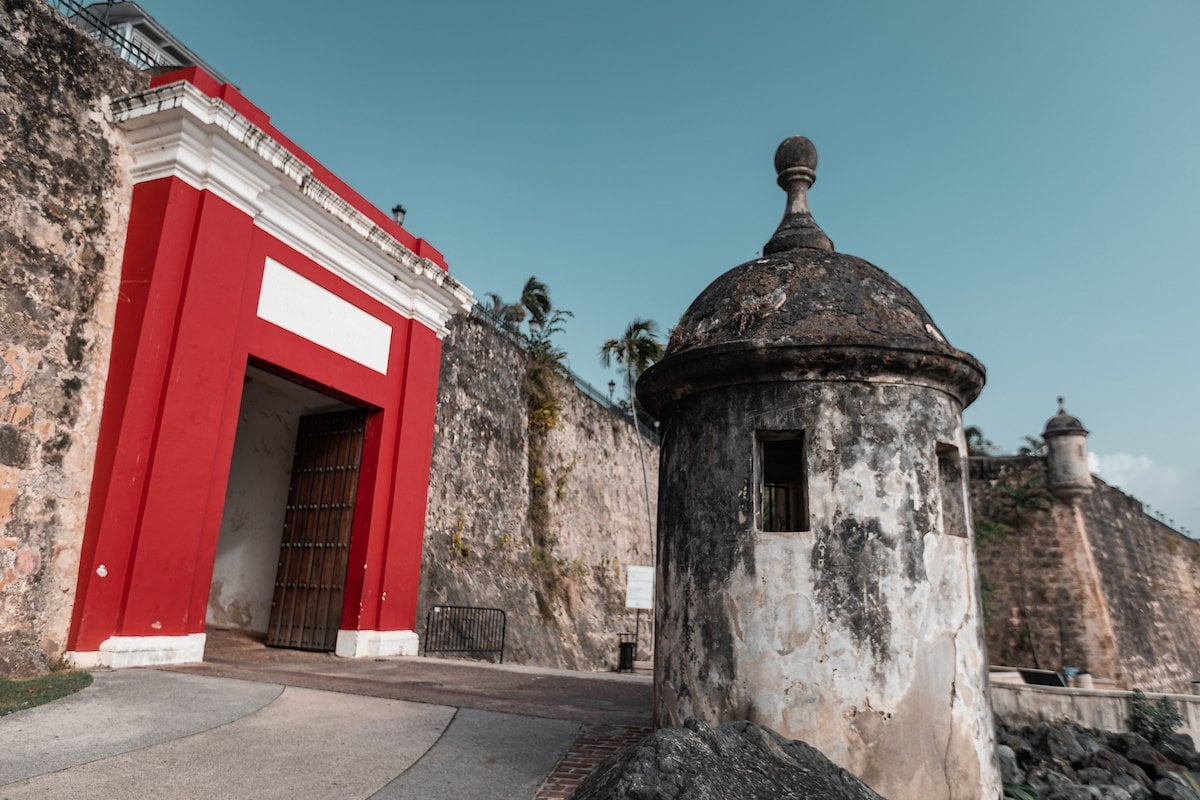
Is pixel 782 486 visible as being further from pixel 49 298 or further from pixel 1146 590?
pixel 1146 590

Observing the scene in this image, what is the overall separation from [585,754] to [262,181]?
660 cm

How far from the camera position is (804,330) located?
3473 millimetres

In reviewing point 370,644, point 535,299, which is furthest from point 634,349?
point 370,644

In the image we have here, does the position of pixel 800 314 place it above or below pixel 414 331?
below

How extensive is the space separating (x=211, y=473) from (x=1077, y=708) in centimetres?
913

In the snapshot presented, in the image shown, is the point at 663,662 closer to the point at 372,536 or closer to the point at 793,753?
the point at 793,753

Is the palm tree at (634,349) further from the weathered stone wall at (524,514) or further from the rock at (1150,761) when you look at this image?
the rock at (1150,761)

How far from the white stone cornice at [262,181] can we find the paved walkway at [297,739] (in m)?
4.52

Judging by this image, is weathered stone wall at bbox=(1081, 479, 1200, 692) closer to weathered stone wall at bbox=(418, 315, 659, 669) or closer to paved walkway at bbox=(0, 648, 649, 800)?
weathered stone wall at bbox=(418, 315, 659, 669)

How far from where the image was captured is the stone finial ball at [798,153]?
446 cm

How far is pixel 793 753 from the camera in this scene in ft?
8.67

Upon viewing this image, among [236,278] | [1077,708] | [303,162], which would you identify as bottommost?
[1077,708]

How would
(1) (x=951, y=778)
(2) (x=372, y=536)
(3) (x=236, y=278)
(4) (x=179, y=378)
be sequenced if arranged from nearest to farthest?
(1) (x=951, y=778)
(4) (x=179, y=378)
(3) (x=236, y=278)
(2) (x=372, y=536)

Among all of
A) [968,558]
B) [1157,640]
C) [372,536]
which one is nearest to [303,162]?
[372,536]
